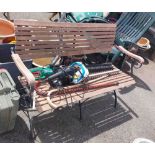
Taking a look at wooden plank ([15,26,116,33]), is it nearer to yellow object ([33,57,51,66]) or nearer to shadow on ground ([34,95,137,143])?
yellow object ([33,57,51,66])

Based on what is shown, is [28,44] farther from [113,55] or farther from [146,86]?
[146,86]

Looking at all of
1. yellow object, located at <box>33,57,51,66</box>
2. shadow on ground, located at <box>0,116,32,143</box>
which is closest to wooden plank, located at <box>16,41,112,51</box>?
yellow object, located at <box>33,57,51,66</box>

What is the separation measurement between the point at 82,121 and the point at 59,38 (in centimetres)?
121

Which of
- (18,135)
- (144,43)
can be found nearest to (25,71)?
(18,135)

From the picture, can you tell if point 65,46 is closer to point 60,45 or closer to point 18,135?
point 60,45

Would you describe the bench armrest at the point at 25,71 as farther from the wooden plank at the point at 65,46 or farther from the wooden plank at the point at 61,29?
the wooden plank at the point at 61,29

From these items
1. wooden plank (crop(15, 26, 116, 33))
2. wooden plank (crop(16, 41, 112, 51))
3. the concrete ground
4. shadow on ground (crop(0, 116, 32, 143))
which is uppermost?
wooden plank (crop(15, 26, 116, 33))

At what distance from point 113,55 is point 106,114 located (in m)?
1.30

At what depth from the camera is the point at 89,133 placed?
11.2 feet

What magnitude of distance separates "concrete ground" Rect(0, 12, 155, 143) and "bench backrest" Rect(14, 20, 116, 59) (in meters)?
0.84

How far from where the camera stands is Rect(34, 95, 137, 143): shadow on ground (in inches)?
129

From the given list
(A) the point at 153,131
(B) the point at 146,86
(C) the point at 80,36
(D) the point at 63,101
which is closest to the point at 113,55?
(B) the point at 146,86

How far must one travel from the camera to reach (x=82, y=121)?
361 cm

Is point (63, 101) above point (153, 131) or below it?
above
